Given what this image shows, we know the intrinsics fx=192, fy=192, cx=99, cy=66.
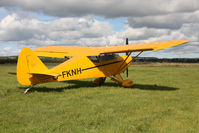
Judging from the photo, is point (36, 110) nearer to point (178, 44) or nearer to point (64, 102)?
point (64, 102)

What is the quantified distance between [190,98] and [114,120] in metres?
4.61

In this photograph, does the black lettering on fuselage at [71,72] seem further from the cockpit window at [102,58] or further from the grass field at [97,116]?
the grass field at [97,116]

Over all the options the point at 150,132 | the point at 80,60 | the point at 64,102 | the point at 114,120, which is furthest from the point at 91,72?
the point at 150,132

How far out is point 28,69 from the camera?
8.92m

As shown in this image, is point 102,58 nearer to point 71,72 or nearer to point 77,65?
point 77,65

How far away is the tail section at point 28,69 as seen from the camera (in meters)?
8.87

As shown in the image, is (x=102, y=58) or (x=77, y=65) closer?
(x=77, y=65)

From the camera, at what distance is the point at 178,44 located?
9.45 metres

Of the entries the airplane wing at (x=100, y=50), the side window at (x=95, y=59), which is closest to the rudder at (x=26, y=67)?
the airplane wing at (x=100, y=50)

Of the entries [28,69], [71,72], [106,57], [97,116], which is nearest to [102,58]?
[106,57]

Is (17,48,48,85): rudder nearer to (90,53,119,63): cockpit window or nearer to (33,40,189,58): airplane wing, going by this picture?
(33,40,189,58): airplane wing

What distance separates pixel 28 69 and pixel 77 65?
2.56 m

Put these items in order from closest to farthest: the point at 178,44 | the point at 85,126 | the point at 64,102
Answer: the point at 85,126
the point at 64,102
the point at 178,44

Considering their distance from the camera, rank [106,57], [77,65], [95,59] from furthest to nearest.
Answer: [106,57]
[95,59]
[77,65]
